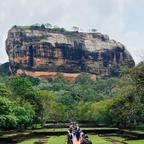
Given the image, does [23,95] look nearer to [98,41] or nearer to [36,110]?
[36,110]

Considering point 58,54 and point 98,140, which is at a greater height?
point 58,54

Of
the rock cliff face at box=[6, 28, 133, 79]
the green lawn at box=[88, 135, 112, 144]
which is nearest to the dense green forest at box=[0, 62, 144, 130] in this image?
the green lawn at box=[88, 135, 112, 144]

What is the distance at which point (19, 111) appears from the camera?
33.6 m

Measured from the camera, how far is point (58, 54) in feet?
426

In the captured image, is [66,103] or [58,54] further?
[58,54]

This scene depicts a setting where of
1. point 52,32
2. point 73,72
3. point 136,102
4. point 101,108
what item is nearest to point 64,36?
point 52,32

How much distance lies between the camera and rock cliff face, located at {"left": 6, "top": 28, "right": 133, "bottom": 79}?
414 ft

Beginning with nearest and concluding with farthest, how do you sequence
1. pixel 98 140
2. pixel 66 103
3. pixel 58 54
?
pixel 98 140, pixel 66 103, pixel 58 54

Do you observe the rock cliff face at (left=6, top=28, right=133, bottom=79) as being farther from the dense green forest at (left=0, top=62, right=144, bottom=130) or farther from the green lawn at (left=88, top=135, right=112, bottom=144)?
the green lawn at (left=88, top=135, right=112, bottom=144)

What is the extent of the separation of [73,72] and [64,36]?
69.8 ft

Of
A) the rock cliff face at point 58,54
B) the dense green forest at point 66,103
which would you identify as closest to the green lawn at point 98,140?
the dense green forest at point 66,103

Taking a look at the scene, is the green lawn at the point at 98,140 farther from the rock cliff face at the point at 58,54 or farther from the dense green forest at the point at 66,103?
the rock cliff face at the point at 58,54

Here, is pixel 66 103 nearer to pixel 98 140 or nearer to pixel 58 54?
pixel 98 140

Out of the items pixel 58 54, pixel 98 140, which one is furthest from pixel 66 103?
pixel 58 54
